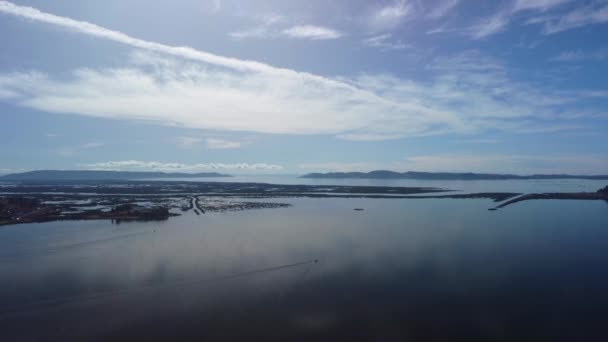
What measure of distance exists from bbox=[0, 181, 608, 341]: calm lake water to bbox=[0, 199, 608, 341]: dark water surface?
0.05 m

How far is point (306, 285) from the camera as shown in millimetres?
11453

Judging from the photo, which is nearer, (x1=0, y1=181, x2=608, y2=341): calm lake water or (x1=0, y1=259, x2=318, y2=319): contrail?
(x1=0, y1=181, x2=608, y2=341): calm lake water

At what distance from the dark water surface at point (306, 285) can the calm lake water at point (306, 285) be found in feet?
0.16

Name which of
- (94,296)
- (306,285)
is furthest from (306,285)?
(94,296)

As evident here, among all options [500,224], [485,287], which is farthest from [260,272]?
[500,224]

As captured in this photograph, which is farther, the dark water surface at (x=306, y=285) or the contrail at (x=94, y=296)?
the contrail at (x=94, y=296)

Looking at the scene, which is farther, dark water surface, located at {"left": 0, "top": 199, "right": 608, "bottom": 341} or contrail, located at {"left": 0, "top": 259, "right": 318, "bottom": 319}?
contrail, located at {"left": 0, "top": 259, "right": 318, "bottom": 319}

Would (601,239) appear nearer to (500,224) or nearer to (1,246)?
(500,224)

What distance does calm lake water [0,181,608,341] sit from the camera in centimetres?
862

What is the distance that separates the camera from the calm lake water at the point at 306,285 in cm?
862

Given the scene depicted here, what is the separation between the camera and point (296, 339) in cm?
813

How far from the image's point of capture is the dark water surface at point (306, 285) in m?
8.62

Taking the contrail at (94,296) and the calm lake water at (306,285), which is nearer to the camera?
the calm lake water at (306,285)

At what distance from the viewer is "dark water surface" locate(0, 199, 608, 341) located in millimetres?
8625
